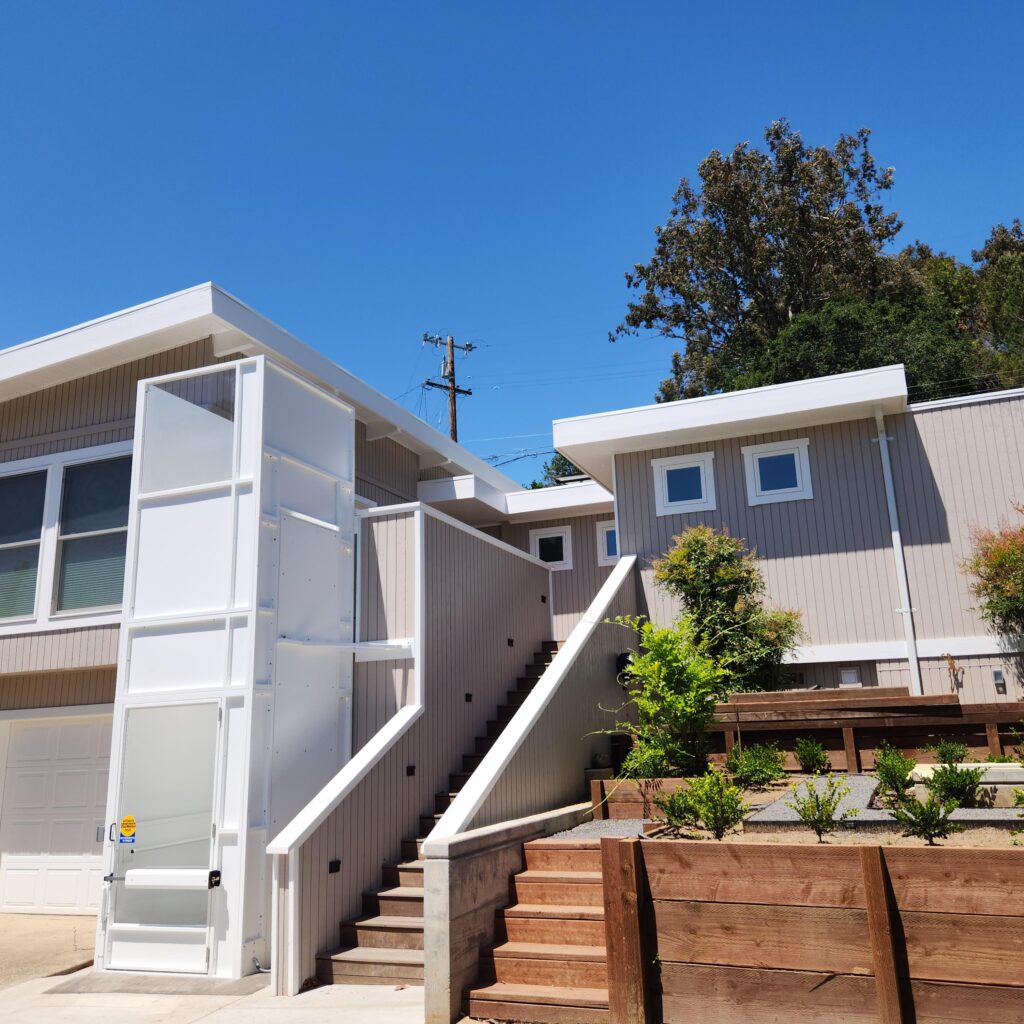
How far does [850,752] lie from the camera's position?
25.0 feet

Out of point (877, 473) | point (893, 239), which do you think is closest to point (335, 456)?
point (877, 473)

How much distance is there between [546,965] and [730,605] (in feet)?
17.4

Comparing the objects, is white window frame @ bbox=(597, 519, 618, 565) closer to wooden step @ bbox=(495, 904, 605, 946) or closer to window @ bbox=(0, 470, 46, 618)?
window @ bbox=(0, 470, 46, 618)

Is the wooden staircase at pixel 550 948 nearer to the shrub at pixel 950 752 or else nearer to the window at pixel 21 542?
the shrub at pixel 950 752

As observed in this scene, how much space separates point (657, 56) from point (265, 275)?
8305 mm

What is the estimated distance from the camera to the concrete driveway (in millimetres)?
7172

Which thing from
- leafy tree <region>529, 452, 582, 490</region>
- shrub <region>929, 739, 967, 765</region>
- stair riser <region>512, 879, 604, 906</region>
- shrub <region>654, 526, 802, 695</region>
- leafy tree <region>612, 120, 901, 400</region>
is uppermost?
leafy tree <region>612, 120, 901, 400</region>

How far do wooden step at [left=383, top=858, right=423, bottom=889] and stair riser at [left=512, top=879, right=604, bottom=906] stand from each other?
4.69 ft

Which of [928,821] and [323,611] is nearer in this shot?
[928,821]

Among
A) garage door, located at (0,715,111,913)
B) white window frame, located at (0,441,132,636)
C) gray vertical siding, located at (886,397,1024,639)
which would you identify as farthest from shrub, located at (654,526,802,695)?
garage door, located at (0,715,111,913)

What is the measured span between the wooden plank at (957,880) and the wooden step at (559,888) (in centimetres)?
206

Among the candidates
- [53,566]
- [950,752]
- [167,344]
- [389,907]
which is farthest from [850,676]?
[53,566]

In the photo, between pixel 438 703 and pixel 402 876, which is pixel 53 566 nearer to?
pixel 438 703

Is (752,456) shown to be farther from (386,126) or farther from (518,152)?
(518,152)
